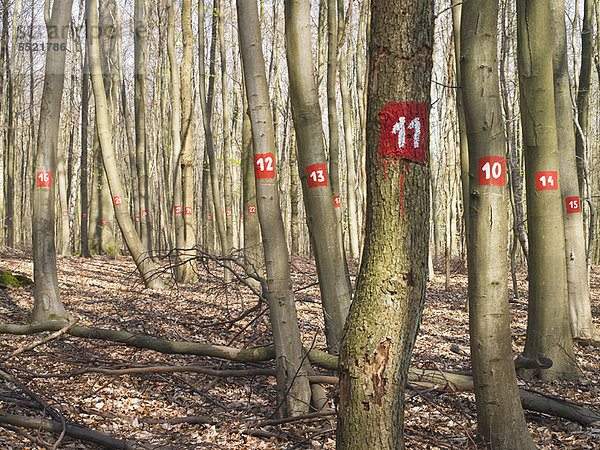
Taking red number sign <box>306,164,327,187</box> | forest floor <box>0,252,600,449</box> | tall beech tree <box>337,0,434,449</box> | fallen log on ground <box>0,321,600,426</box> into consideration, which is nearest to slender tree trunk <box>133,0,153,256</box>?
forest floor <box>0,252,600,449</box>

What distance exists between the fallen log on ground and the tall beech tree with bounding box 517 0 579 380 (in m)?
1.12

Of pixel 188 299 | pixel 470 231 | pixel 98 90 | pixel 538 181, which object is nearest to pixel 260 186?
pixel 470 231

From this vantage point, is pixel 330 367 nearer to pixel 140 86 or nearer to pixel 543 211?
pixel 543 211

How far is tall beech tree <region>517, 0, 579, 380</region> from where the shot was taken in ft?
17.7

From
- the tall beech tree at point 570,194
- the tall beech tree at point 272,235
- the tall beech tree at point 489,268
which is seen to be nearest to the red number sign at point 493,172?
the tall beech tree at point 489,268

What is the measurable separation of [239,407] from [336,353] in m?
0.98

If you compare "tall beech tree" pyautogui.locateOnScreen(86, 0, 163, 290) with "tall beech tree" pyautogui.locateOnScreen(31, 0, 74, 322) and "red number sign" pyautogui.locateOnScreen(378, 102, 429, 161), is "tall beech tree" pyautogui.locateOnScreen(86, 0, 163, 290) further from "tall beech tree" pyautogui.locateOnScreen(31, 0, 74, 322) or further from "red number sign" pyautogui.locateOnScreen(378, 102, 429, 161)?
"red number sign" pyautogui.locateOnScreen(378, 102, 429, 161)

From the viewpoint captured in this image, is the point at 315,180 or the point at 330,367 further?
the point at 315,180

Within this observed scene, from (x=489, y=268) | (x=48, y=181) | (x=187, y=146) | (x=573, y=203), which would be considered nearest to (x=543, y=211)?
(x=573, y=203)

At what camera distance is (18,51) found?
21.2 meters

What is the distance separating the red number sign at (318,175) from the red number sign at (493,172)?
1.62 metres

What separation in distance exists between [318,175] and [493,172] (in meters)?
1.72

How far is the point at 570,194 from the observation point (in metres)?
6.58

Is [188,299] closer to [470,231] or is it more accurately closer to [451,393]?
[451,393]
